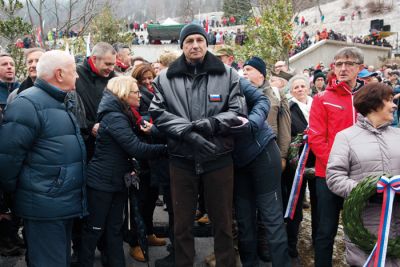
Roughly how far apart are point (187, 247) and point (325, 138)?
1.58 metres

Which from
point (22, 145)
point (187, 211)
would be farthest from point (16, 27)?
point (187, 211)

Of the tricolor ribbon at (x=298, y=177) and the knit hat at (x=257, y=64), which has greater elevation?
the knit hat at (x=257, y=64)

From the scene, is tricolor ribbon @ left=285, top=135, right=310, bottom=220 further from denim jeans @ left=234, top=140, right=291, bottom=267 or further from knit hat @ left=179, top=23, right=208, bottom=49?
knit hat @ left=179, top=23, right=208, bottom=49

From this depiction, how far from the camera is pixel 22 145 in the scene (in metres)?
2.89

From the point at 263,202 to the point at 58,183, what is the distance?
176cm

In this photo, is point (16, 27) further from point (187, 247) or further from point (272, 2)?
point (272, 2)

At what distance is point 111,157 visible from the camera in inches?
142

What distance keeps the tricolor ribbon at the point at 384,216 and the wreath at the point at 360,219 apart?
6 cm

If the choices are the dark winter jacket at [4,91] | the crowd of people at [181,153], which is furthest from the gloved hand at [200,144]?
the dark winter jacket at [4,91]

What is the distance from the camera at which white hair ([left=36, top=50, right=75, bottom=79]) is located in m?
3.13

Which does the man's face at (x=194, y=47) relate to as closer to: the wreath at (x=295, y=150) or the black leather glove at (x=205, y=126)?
the black leather glove at (x=205, y=126)

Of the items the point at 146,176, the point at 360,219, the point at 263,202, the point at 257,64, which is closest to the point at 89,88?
the point at 146,176

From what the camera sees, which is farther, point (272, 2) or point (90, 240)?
point (272, 2)

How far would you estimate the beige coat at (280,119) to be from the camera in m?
4.15
